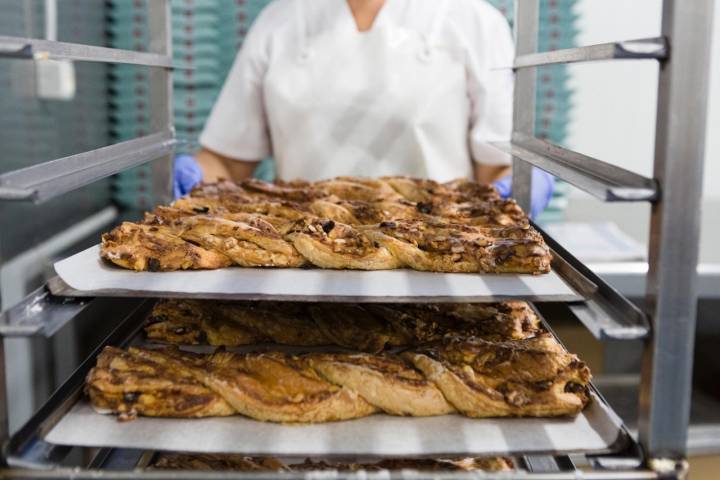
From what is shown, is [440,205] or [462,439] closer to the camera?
[462,439]

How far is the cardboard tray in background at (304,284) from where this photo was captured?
1.21 m

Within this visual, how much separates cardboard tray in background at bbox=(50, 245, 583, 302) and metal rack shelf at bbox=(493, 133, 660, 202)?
177 millimetres

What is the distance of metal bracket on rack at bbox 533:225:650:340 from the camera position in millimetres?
1066

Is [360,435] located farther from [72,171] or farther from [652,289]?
[72,171]

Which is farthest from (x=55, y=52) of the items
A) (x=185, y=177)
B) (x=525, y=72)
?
(x=185, y=177)

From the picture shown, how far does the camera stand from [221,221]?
1.51 m

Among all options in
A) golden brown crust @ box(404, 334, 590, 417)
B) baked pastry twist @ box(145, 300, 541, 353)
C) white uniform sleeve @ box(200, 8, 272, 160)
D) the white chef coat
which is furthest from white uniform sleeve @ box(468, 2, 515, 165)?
golden brown crust @ box(404, 334, 590, 417)

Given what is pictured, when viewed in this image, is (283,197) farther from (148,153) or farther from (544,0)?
(544,0)

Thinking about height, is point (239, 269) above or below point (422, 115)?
below

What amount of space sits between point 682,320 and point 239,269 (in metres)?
0.73

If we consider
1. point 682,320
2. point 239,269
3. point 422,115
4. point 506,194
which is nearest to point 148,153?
point 239,269

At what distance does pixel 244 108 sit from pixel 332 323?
1782mm

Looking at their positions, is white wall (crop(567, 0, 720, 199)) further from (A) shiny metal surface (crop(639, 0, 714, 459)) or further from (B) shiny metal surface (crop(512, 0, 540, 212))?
(A) shiny metal surface (crop(639, 0, 714, 459))

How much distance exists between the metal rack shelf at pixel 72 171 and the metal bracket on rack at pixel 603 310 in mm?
735
